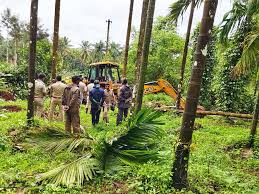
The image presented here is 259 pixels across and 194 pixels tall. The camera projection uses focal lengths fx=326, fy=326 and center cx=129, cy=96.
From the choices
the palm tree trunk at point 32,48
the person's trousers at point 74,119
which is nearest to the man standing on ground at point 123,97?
the person's trousers at point 74,119

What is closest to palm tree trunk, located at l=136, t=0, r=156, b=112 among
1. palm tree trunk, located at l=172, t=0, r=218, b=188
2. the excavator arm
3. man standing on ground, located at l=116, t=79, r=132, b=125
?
palm tree trunk, located at l=172, t=0, r=218, b=188

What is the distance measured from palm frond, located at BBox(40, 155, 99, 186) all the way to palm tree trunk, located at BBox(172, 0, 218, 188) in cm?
152

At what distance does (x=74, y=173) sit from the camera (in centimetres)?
583

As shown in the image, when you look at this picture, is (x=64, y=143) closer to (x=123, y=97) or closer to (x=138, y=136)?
(x=138, y=136)

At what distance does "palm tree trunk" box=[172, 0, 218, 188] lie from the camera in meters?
5.41

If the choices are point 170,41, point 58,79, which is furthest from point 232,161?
point 170,41

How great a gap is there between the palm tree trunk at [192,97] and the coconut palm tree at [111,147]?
68 cm

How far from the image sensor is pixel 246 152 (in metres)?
9.88

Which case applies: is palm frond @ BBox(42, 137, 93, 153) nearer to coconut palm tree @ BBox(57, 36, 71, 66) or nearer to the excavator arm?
the excavator arm

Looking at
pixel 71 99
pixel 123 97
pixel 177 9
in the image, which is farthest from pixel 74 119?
pixel 177 9

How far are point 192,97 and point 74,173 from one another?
2.48 metres

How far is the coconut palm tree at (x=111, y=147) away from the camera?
5984 mm

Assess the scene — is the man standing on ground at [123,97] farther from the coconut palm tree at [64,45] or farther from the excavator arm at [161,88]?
the coconut palm tree at [64,45]

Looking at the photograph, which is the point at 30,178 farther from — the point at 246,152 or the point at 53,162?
the point at 246,152
